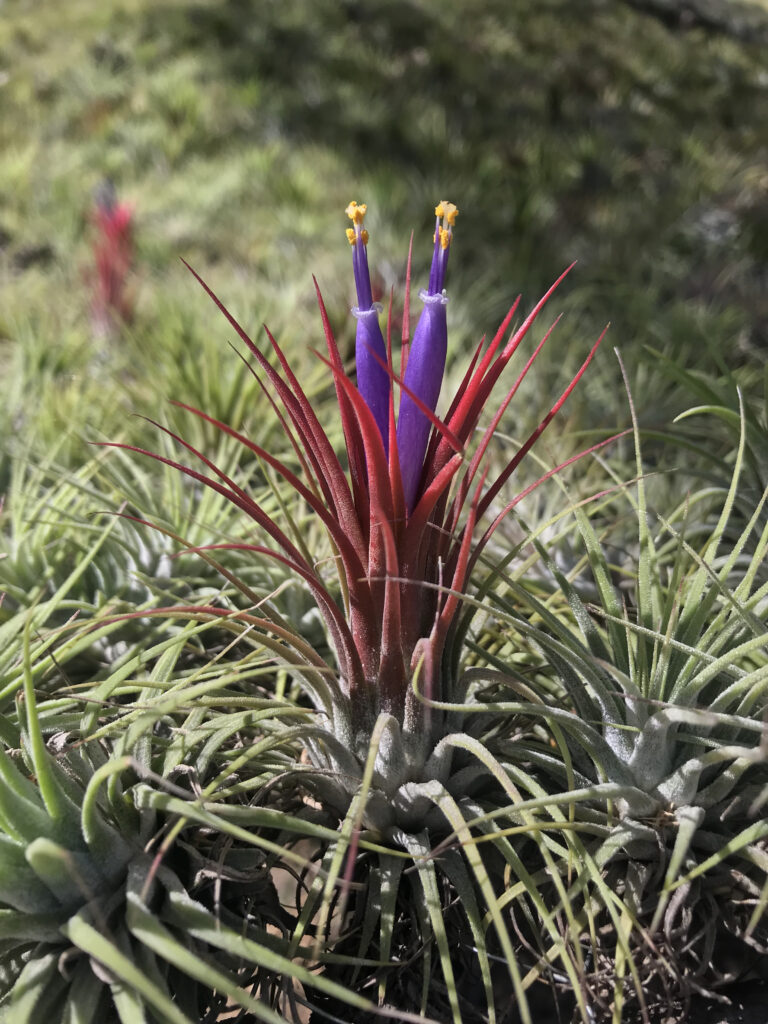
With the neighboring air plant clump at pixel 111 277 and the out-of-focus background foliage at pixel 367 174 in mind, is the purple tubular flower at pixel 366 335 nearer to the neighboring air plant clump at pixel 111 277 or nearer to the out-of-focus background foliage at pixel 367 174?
the out-of-focus background foliage at pixel 367 174

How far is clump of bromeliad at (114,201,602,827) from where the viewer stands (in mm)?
738

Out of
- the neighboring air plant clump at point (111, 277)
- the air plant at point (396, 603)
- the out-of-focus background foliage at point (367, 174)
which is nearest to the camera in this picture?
the air plant at point (396, 603)

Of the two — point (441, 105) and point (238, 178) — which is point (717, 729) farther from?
point (441, 105)

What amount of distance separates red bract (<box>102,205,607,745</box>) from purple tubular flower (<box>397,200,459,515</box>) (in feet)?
0.05

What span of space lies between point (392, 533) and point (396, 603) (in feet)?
0.22

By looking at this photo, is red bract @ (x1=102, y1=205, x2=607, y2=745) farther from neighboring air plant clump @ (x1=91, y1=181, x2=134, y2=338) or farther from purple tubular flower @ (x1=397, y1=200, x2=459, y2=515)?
neighboring air plant clump @ (x1=91, y1=181, x2=134, y2=338)

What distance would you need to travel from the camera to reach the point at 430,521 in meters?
0.78

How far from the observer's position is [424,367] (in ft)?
2.48

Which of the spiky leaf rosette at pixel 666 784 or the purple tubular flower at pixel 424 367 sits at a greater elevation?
the purple tubular flower at pixel 424 367

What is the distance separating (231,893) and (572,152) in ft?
13.4

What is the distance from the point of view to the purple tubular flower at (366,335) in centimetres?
76

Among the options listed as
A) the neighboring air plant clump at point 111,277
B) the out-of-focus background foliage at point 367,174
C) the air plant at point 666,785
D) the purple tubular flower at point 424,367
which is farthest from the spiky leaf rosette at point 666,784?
the neighboring air plant clump at point 111,277

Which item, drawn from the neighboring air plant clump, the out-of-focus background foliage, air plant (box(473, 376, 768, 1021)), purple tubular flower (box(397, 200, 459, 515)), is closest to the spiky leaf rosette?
air plant (box(473, 376, 768, 1021))

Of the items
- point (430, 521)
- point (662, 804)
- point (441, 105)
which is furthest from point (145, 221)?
point (662, 804)
